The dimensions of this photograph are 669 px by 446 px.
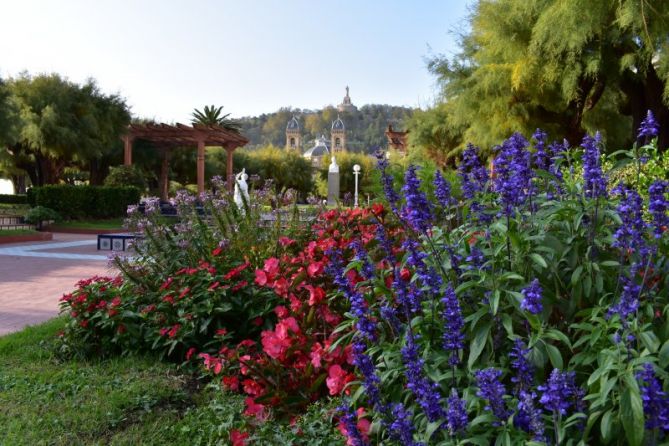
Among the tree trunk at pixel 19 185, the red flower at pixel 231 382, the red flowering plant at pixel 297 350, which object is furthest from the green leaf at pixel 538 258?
the tree trunk at pixel 19 185

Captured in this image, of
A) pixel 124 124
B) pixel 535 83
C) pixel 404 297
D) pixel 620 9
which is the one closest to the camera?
pixel 404 297

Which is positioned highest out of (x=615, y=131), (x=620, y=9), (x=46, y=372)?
(x=620, y=9)

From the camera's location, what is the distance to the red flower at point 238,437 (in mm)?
2527

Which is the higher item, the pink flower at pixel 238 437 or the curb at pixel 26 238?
the curb at pixel 26 238

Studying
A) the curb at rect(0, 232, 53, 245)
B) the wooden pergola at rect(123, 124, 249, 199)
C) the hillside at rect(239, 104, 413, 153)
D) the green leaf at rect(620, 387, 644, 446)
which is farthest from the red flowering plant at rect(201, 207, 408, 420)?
the hillside at rect(239, 104, 413, 153)

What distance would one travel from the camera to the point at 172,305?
3.86 metres

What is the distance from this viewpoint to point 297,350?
2.86 m

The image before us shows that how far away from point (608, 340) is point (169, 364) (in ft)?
8.81

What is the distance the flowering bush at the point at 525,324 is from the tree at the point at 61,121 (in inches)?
973

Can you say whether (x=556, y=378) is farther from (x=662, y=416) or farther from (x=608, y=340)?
(x=608, y=340)

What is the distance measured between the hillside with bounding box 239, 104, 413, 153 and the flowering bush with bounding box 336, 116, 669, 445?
95727 mm

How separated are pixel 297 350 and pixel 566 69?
10.8 m

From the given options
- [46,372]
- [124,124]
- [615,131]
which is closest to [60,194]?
[124,124]

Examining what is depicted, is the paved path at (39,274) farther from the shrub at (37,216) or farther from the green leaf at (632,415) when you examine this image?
the green leaf at (632,415)
